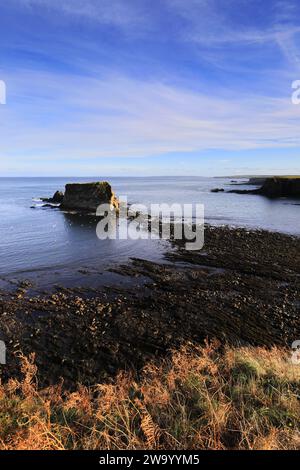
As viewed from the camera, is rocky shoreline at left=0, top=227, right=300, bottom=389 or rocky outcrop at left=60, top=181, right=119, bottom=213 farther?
rocky outcrop at left=60, top=181, right=119, bottom=213

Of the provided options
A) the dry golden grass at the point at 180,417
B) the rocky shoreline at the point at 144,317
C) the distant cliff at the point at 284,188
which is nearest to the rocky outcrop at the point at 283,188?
the distant cliff at the point at 284,188

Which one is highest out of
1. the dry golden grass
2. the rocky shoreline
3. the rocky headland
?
the rocky headland

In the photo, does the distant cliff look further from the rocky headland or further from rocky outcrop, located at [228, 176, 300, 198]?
the rocky headland

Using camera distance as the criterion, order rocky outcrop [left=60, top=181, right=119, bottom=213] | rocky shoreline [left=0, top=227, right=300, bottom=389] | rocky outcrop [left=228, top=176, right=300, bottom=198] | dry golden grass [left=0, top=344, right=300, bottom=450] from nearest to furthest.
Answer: dry golden grass [left=0, top=344, right=300, bottom=450] → rocky shoreline [left=0, top=227, right=300, bottom=389] → rocky outcrop [left=60, top=181, right=119, bottom=213] → rocky outcrop [left=228, top=176, right=300, bottom=198]

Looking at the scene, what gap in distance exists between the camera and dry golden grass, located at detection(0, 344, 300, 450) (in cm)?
600

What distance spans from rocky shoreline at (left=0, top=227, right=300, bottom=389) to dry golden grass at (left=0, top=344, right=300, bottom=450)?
13.6 ft

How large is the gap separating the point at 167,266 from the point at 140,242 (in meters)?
10.3

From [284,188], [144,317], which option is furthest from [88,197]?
[284,188]

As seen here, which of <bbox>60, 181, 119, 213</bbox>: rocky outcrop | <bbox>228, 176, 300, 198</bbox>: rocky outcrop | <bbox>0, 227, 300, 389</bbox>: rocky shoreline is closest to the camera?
<bbox>0, 227, 300, 389</bbox>: rocky shoreline

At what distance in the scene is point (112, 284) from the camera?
2183cm

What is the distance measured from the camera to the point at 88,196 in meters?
67.1

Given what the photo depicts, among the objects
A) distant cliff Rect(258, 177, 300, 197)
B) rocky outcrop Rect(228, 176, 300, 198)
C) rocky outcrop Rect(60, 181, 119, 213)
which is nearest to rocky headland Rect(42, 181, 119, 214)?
rocky outcrop Rect(60, 181, 119, 213)

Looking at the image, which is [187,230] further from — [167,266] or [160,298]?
[160,298]
